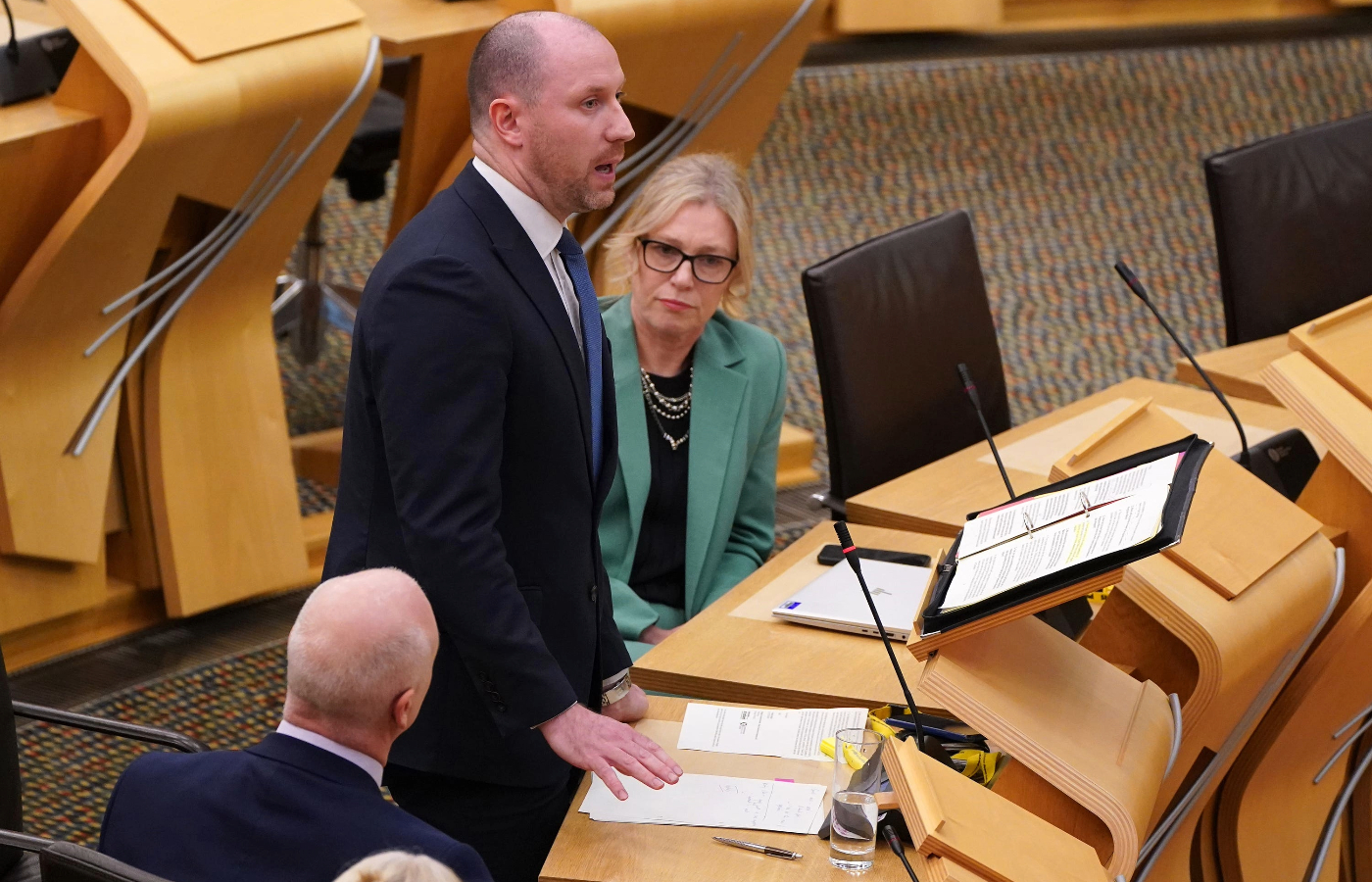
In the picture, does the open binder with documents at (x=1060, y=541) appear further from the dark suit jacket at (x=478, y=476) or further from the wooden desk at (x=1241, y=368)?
the wooden desk at (x=1241, y=368)

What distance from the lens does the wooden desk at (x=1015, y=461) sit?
2.51 m

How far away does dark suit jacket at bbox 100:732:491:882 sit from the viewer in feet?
4.51

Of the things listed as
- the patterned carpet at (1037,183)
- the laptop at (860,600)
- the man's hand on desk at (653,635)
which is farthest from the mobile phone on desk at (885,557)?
the patterned carpet at (1037,183)

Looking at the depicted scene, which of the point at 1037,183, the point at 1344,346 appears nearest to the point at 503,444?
the point at 1344,346

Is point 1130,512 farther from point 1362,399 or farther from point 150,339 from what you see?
point 150,339

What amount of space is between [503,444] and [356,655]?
33cm

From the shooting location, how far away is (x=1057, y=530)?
1.56 m

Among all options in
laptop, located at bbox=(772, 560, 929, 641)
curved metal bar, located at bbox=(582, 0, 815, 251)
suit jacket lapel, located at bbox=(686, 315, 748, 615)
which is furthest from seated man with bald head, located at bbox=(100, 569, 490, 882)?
curved metal bar, located at bbox=(582, 0, 815, 251)

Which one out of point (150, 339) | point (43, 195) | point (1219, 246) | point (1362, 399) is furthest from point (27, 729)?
point (1219, 246)

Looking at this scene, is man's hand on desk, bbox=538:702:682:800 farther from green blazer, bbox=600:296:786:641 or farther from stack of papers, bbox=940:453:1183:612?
green blazer, bbox=600:296:786:641

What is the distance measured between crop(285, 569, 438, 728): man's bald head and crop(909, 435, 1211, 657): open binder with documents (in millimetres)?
492

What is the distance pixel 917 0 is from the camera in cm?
660

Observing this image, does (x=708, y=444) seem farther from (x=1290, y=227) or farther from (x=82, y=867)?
(x=1290, y=227)

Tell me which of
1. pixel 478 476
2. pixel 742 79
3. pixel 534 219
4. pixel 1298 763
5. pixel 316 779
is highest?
pixel 742 79
